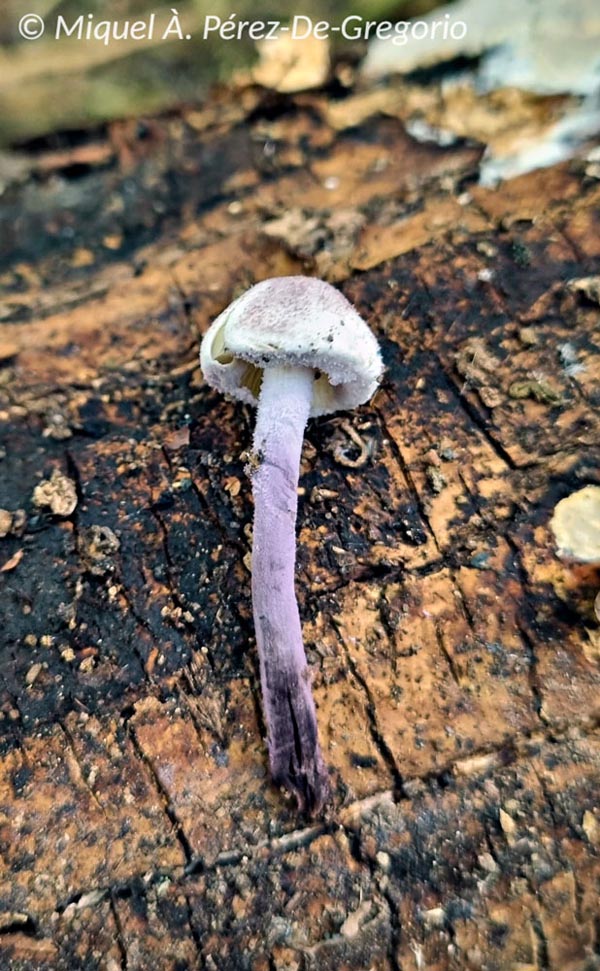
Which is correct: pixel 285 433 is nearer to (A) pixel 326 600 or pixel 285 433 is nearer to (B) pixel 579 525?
(A) pixel 326 600

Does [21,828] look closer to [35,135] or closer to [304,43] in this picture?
[35,135]

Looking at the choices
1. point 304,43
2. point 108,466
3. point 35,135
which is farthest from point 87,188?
point 108,466

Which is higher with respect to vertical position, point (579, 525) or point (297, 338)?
point (297, 338)

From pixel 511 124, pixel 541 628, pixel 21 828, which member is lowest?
pixel 21 828

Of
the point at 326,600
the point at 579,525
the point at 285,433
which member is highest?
the point at 285,433

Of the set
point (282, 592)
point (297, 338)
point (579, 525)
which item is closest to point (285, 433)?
point (297, 338)

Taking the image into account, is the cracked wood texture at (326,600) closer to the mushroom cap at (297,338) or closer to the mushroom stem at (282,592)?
the mushroom stem at (282,592)
